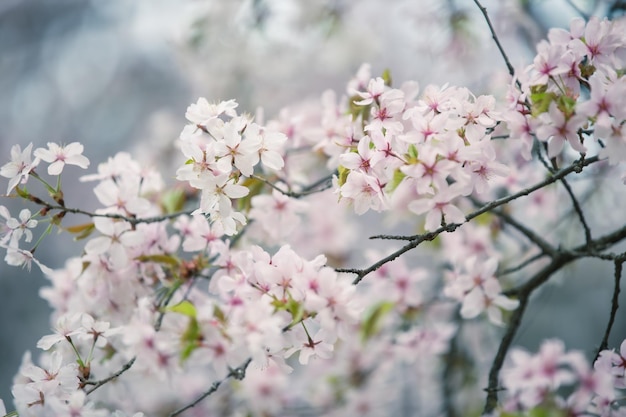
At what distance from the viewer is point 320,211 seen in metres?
2.32

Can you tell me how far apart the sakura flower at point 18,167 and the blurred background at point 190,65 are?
1.30 m

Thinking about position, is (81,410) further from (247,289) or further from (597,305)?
(597,305)

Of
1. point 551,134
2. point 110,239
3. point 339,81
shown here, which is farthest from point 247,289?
point 339,81

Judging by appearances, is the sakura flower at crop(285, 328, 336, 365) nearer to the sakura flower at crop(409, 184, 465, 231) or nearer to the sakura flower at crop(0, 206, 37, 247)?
the sakura flower at crop(409, 184, 465, 231)

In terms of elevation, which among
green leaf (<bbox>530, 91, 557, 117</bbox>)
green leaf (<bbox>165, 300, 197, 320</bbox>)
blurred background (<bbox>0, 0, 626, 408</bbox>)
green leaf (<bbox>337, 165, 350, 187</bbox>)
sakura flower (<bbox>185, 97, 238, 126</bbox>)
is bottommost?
green leaf (<bbox>165, 300, 197, 320</bbox>)

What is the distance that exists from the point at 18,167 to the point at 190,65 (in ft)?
6.45

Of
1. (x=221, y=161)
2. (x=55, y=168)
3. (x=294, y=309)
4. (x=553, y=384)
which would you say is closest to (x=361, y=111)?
(x=221, y=161)

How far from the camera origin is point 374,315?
153 cm

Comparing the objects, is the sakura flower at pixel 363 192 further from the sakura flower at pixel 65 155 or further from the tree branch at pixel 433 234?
the sakura flower at pixel 65 155

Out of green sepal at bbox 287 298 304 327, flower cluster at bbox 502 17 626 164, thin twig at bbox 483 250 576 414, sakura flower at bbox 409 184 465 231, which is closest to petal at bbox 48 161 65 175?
green sepal at bbox 287 298 304 327

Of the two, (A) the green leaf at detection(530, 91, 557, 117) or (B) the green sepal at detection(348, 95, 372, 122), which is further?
(B) the green sepal at detection(348, 95, 372, 122)

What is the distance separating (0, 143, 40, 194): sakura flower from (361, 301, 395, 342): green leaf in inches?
36.1

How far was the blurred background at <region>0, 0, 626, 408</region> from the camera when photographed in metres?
2.18

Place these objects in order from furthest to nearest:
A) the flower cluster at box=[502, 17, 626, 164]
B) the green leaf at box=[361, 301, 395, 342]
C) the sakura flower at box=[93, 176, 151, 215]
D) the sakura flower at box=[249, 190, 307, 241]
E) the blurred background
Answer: the blurred background → the green leaf at box=[361, 301, 395, 342] → the sakura flower at box=[249, 190, 307, 241] → the sakura flower at box=[93, 176, 151, 215] → the flower cluster at box=[502, 17, 626, 164]
